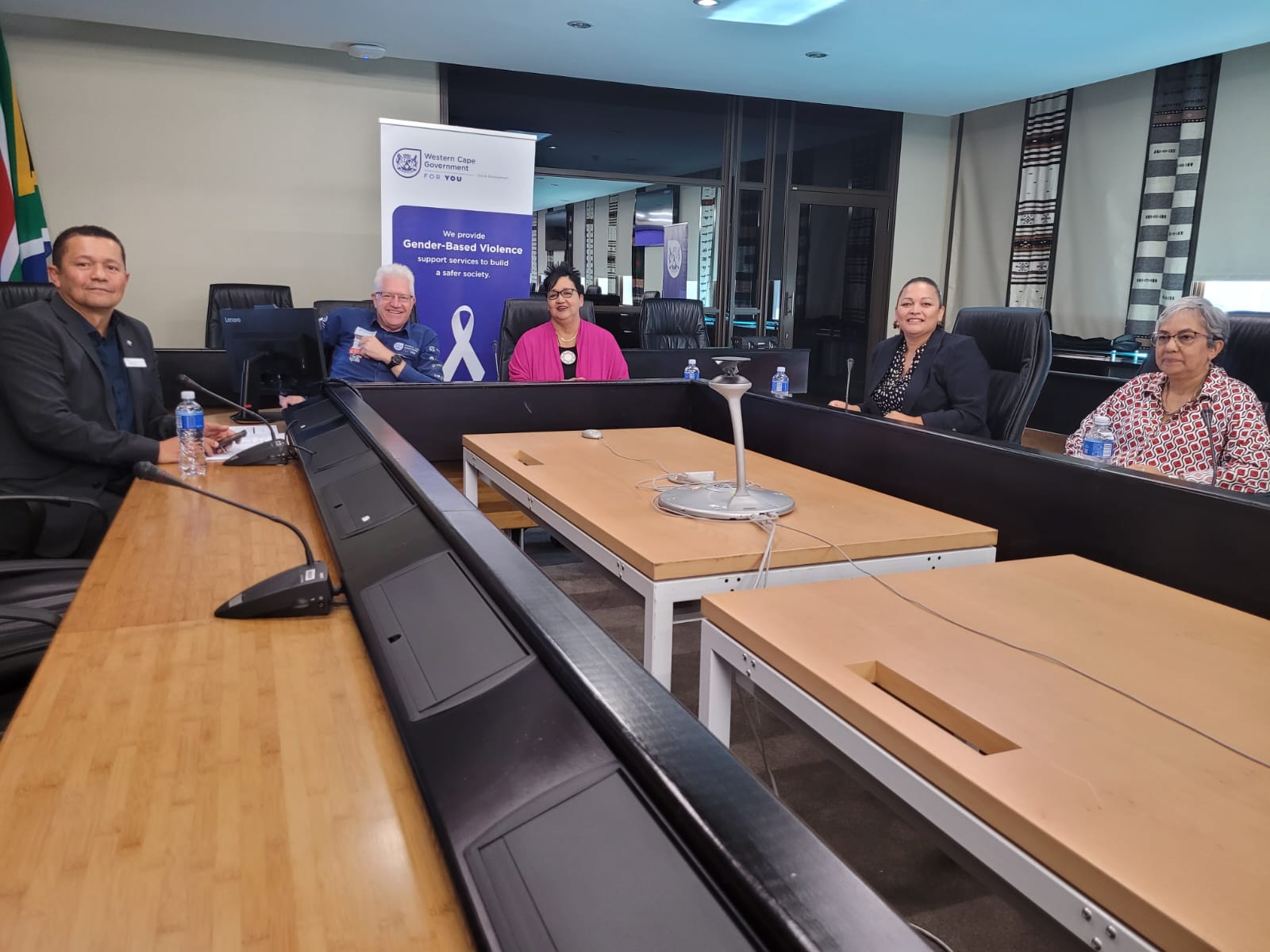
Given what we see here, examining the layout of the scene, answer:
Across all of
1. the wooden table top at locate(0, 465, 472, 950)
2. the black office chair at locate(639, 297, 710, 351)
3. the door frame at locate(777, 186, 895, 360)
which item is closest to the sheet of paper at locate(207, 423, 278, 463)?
the wooden table top at locate(0, 465, 472, 950)

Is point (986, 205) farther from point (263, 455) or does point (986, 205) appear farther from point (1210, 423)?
point (263, 455)

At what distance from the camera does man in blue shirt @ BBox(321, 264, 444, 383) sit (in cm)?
365

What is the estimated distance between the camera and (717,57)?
5.73 metres

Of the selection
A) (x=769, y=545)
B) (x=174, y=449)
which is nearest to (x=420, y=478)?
(x=769, y=545)

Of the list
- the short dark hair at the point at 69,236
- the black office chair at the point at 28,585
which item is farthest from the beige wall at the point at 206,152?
the black office chair at the point at 28,585

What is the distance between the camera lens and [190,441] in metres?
2.18

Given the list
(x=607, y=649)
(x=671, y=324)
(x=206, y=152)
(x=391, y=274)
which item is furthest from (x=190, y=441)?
(x=206, y=152)

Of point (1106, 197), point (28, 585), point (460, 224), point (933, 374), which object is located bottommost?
point (28, 585)

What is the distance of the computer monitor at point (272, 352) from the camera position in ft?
9.09

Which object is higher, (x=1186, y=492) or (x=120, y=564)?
(x=1186, y=492)

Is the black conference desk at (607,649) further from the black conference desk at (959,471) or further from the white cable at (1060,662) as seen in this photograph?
the white cable at (1060,662)

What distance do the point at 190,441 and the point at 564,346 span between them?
1942 millimetres

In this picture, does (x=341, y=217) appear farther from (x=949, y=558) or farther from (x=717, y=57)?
(x=949, y=558)

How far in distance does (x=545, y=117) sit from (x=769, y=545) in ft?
20.7
